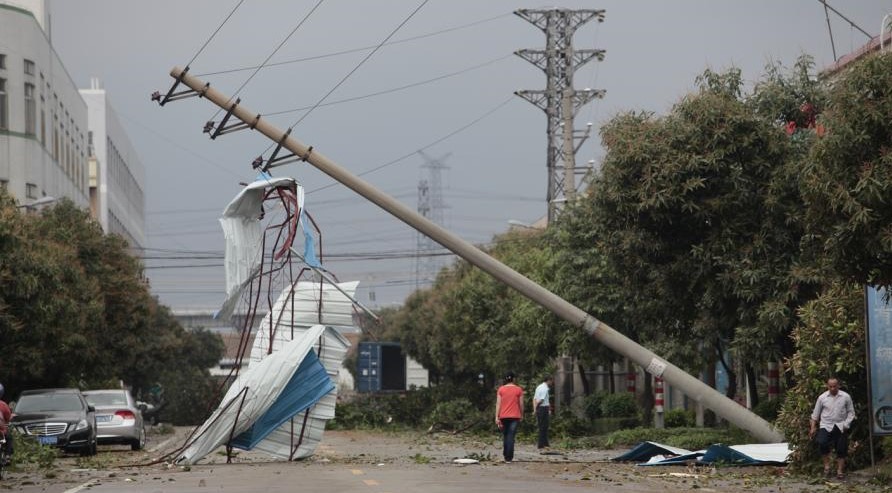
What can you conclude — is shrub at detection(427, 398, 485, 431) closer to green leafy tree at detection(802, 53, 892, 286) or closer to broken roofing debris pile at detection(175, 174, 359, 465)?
broken roofing debris pile at detection(175, 174, 359, 465)

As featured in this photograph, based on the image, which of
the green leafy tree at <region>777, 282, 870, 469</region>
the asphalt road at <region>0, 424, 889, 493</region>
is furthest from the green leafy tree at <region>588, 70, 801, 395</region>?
the asphalt road at <region>0, 424, 889, 493</region>

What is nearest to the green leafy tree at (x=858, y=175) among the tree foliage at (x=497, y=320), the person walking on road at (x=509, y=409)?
the person walking on road at (x=509, y=409)

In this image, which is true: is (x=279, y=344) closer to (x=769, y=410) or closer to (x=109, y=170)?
(x=769, y=410)

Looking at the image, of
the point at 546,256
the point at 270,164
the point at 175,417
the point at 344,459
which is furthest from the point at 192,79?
the point at 175,417

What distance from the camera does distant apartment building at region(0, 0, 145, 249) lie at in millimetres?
59844

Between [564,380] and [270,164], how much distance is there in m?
36.3

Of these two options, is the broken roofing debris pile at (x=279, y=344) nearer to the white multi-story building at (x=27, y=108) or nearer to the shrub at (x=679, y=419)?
the shrub at (x=679, y=419)

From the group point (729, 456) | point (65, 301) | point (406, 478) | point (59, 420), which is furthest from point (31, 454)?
point (729, 456)

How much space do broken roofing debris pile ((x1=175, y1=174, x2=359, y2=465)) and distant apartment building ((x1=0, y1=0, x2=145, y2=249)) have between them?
20.8m

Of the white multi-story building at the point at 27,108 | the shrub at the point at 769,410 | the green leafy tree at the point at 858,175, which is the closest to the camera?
the green leafy tree at the point at 858,175

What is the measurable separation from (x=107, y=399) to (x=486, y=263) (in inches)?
554

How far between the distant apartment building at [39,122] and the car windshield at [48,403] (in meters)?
13.7

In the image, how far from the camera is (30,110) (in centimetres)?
6228

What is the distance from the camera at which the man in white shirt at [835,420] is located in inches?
848
